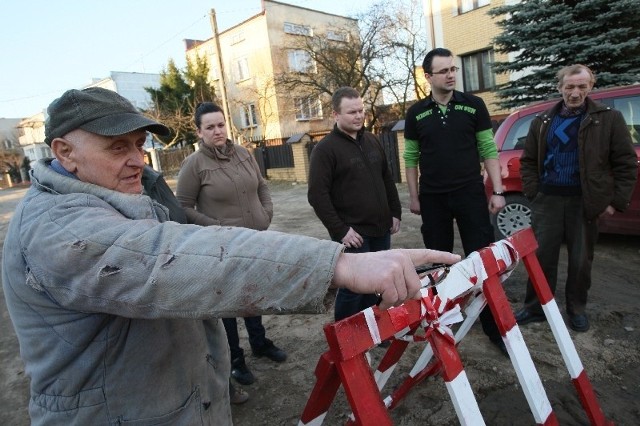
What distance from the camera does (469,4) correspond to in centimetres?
1504

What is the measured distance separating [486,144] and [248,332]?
233 cm

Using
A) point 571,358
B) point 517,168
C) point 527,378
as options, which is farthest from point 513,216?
point 527,378

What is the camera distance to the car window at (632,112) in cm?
464

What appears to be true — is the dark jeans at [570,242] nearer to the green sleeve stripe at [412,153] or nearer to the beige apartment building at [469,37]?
the green sleeve stripe at [412,153]

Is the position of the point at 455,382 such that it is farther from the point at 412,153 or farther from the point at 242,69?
the point at 242,69

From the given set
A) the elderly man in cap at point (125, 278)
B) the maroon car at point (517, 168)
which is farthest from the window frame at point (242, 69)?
the elderly man in cap at point (125, 278)

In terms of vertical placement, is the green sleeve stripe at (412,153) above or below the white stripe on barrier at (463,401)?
above

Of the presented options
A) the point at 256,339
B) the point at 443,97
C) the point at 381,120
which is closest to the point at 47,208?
the point at 256,339

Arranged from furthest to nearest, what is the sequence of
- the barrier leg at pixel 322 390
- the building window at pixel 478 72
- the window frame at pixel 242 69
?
the window frame at pixel 242 69, the building window at pixel 478 72, the barrier leg at pixel 322 390

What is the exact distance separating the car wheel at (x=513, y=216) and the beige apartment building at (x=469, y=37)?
9.93m

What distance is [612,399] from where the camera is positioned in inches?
99.4

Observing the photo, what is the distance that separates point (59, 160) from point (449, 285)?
4.57 ft

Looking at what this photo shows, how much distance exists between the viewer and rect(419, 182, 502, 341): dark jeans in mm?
3223

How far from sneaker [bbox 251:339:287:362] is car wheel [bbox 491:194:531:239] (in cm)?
346
